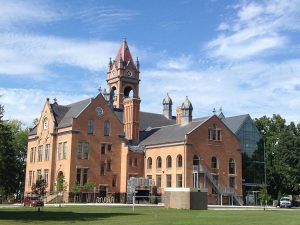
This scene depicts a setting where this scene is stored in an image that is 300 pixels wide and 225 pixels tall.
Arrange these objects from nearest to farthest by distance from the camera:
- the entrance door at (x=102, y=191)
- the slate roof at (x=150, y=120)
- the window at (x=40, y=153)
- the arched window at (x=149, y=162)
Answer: the entrance door at (x=102, y=191) < the arched window at (x=149, y=162) < the window at (x=40, y=153) < the slate roof at (x=150, y=120)

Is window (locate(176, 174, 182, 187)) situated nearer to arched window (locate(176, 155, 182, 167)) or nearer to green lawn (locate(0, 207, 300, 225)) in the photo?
arched window (locate(176, 155, 182, 167))

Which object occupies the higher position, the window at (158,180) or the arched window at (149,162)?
the arched window at (149,162)

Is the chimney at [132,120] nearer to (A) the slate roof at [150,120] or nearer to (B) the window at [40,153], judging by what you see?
(A) the slate roof at [150,120]

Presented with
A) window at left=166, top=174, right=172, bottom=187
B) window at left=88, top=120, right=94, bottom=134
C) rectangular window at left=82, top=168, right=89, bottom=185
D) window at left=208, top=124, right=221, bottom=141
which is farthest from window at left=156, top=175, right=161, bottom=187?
window at left=88, top=120, right=94, bottom=134

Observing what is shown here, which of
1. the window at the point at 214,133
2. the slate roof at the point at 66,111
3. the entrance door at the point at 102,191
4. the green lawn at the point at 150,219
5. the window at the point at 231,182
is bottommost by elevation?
the green lawn at the point at 150,219

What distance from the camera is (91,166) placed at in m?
70.6

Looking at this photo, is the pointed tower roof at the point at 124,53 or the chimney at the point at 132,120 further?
the pointed tower roof at the point at 124,53

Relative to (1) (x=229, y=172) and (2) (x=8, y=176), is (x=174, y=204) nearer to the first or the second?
(1) (x=229, y=172)

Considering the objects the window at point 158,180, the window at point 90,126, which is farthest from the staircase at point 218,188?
the window at point 90,126

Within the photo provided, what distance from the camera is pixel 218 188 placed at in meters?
70.2

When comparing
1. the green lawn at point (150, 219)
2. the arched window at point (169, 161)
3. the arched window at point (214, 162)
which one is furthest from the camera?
the arched window at point (214, 162)

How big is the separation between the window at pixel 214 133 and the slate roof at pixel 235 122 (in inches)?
240

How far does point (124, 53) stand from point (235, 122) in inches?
1304

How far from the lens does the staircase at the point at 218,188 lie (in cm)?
6957
